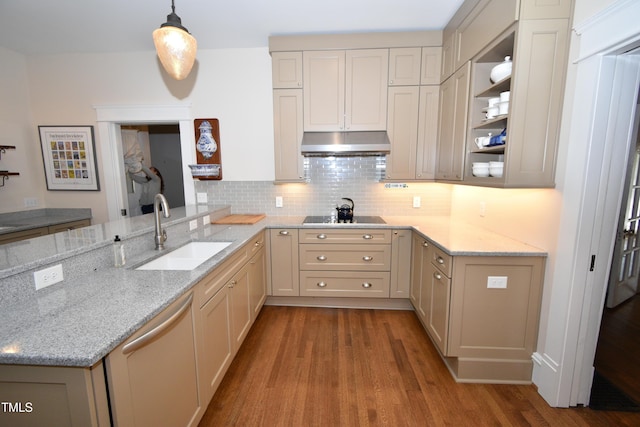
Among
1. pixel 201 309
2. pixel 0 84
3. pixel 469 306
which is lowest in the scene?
pixel 469 306

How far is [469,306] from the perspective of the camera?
187cm

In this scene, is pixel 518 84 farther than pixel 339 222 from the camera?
No

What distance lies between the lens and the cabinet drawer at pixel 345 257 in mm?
2738

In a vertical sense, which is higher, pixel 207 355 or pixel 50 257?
pixel 50 257

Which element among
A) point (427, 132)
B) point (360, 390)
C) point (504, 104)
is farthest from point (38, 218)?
point (504, 104)

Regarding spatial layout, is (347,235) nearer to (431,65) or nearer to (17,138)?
(431,65)

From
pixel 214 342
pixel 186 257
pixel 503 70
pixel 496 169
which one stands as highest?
pixel 503 70

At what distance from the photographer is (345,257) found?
2768 millimetres

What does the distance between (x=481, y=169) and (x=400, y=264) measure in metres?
1.18

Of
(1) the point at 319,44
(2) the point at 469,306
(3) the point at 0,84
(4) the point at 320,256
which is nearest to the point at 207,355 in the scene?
(4) the point at 320,256

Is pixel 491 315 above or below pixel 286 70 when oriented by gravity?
below

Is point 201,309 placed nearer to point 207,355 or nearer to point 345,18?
point 207,355

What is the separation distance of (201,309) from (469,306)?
173 cm

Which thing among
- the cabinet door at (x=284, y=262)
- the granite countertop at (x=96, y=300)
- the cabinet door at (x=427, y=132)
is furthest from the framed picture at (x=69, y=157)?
the cabinet door at (x=427, y=132)
